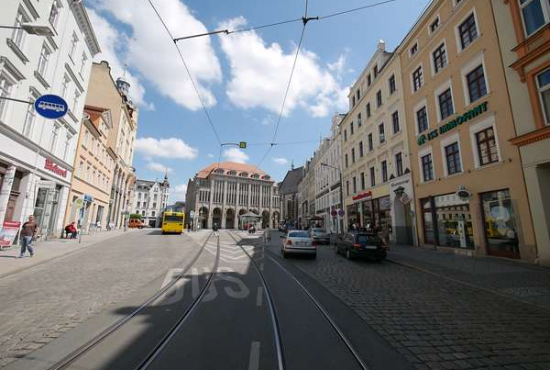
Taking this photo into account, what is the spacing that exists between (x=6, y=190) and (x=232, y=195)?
70.8m

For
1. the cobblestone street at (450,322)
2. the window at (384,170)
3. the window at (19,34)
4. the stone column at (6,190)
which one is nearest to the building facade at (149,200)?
the stone column at (6,190)

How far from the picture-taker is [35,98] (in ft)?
47.6

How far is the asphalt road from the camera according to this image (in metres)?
3.33

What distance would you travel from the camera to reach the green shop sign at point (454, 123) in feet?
42.5


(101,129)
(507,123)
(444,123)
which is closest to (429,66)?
(444,123)

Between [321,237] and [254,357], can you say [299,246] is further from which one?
[254,357]

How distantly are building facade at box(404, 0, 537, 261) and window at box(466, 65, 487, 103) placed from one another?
0.05 meters

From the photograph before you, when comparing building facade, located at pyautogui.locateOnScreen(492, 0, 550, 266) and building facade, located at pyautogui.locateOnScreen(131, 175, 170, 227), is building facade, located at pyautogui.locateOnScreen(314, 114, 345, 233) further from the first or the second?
building facade, located at pyautogui.locateOnScreen(131, 175, 170, 227)

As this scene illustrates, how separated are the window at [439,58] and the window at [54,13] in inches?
961

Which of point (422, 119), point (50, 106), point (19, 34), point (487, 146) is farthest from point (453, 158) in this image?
point (19, 34)

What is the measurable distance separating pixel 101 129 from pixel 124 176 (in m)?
21.3

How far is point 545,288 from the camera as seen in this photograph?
7020 millimetres

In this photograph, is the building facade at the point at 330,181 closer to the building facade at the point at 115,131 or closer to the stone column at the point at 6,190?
the stone column at the point at 6,190

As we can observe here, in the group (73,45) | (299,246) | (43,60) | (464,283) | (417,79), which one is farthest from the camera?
(73,45)
